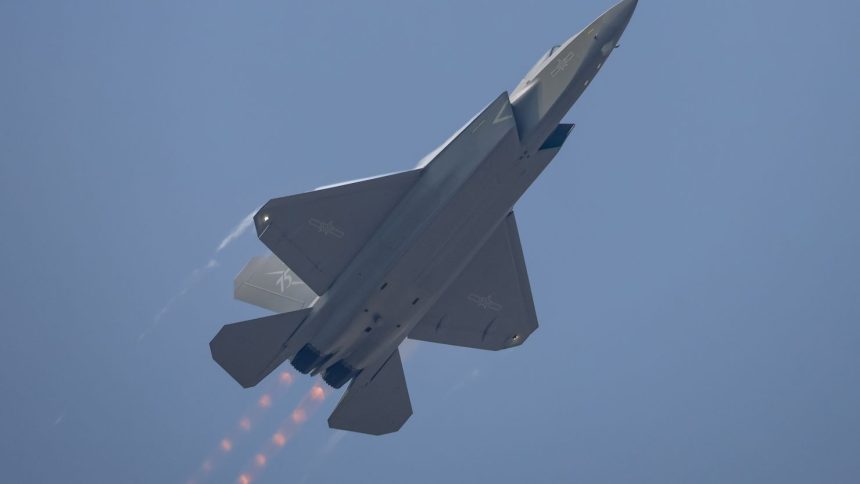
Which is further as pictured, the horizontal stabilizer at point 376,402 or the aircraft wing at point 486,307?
the aircraft wing at point 486,307

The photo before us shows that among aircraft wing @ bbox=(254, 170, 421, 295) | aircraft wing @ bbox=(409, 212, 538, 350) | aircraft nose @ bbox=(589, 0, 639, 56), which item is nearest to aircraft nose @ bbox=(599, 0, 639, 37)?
aircraft nose @ bbox=(589, 0, 639, 56)

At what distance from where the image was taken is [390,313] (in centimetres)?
2775

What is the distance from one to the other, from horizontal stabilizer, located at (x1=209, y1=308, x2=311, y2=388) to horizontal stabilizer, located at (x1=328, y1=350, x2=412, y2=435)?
3119mm

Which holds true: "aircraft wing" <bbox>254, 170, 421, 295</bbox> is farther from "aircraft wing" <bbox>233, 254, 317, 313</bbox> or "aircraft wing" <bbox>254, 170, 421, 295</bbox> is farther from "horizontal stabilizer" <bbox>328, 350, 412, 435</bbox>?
"horizontal stabilizer" <bbox>328, 350, 412, 435</bbox>

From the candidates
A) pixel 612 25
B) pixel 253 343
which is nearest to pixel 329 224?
pixel 253 343

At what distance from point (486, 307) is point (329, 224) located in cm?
687

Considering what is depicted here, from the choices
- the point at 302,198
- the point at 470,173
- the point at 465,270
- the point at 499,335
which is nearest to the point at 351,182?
the point at 302,198

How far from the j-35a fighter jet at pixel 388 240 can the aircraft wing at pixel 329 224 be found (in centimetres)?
3

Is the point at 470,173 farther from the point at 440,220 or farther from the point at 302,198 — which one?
the point at 302,198

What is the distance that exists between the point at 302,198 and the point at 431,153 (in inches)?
154

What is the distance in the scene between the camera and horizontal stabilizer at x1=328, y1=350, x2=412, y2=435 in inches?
1176

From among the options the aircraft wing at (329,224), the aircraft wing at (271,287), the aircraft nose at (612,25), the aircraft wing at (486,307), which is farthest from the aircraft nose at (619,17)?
the aircraft wing at (271,287)

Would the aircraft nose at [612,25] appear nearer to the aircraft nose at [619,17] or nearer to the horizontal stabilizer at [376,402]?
the aircraft nose at [619,17]

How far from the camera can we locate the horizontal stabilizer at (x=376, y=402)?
29.9 meters
